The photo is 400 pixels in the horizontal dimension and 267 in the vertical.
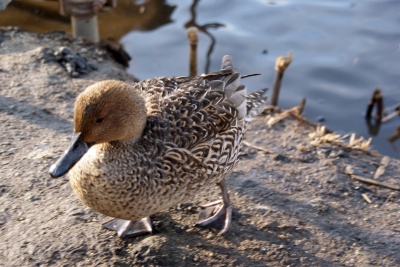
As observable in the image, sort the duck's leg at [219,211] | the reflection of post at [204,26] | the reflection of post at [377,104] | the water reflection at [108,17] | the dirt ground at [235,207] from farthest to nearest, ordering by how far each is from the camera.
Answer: the water reflection at [108,17]
the reflection of post at [204,26]
the reflection of post at [377,104]
the duck's leg at [219,211]
the dirt ground at [235,207]

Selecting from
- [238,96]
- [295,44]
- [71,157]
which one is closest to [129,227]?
[71,157]

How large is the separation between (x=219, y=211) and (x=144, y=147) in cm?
76

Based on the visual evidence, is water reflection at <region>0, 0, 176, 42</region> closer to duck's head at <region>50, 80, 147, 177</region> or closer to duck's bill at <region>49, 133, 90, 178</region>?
duck's head at <region>50, 80, 147, 177</region>

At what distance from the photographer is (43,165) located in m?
4.24

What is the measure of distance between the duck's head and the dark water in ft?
12.4

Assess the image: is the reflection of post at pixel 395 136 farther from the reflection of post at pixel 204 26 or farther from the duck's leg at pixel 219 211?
the duck's leg at pixel 219 211

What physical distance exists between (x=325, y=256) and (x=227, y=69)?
1.33 metres

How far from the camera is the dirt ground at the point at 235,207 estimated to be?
139 inches

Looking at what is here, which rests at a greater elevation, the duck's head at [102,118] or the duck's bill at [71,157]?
the duck's head at [102,118]

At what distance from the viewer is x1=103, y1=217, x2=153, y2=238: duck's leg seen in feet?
11.9

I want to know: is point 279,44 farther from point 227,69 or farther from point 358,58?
point 227,69

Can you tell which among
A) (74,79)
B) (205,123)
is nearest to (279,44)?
(74,79)

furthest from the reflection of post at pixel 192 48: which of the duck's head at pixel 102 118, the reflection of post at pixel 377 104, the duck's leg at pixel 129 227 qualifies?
the duck's head at pixel 102 118

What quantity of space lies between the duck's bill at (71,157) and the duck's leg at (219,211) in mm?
998
